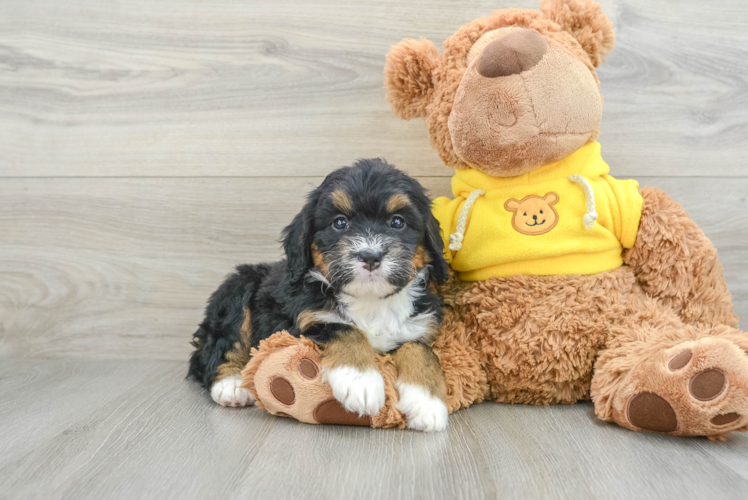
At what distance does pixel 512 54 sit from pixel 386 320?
919mm

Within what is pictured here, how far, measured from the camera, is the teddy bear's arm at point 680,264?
1.83m

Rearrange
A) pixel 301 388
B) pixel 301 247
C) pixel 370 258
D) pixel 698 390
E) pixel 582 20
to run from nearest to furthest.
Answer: pixel 698 390, pixel 370 258, pixel 301 388, pixel 301 247, pixel 582 20

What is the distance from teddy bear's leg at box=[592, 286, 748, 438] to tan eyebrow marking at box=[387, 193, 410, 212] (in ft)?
2.59

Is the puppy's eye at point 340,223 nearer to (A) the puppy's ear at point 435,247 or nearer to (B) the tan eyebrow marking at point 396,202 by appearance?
(B) the tan eyebrow marking at point 396,202

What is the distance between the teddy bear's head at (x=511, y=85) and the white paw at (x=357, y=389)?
79cm

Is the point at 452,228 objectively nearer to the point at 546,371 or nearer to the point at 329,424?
the point at 546,371

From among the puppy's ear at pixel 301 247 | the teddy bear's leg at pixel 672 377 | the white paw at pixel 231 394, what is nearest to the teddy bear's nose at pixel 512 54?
the puppy's ear at pixel 301 247

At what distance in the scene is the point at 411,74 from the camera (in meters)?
1.96

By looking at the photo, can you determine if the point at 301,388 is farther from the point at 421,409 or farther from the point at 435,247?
the point at 435,247

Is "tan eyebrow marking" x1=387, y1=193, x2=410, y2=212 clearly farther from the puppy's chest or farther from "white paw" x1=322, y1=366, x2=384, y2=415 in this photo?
"white paw" x1=322, y1=366, x2=384, y2=415

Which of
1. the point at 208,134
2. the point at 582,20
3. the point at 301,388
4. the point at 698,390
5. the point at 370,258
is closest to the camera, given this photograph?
the point at 698,390

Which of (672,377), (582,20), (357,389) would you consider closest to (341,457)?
(357,389)

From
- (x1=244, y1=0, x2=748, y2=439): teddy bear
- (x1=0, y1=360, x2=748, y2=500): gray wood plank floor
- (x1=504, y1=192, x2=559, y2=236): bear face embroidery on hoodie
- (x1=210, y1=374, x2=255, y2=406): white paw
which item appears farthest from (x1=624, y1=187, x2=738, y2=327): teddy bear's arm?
(x1=210, y1=374, x2=255, y2=406): white paw

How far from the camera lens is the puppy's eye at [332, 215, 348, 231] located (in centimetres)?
171
